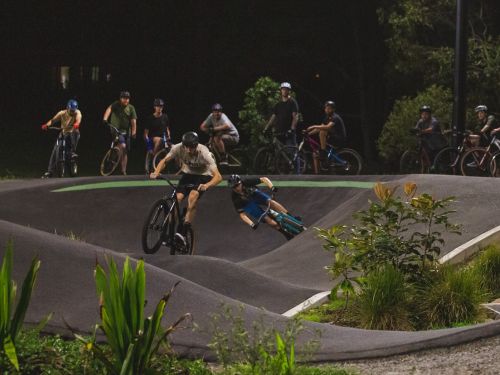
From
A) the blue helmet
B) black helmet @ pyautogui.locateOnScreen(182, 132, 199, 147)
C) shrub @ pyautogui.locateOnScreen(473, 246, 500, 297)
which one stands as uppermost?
the blue helmet

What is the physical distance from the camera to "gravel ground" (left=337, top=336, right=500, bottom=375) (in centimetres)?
721

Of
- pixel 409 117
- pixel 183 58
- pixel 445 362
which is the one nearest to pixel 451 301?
pixel 445 362

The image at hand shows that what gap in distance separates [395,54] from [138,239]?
14.0m

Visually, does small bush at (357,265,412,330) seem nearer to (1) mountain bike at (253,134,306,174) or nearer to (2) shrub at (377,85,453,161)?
(1) mountain bike at (253,134,306,174)

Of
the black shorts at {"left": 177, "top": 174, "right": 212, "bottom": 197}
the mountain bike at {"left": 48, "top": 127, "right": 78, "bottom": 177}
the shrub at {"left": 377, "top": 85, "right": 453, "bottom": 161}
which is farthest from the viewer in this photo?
the shrub at {"left": 377, "top": 85, "right": 453, "bottom": 161}

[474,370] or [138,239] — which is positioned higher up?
[474,370]

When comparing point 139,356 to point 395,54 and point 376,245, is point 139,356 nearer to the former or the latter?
point 376,245

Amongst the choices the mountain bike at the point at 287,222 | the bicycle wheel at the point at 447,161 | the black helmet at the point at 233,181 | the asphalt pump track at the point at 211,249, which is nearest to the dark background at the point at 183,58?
the bicycle wheel at the point at 447,161

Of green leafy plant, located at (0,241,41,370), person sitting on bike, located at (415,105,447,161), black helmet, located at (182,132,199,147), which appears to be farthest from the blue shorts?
green leafy plant, located at (0,241,41,370)

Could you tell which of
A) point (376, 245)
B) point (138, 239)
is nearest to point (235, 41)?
point (138, 239)

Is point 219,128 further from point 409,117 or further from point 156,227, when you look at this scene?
point 409,117

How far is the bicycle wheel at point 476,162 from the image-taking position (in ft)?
65.2

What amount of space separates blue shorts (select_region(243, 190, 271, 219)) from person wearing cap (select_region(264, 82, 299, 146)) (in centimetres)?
488

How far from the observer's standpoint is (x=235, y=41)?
34.1 metres
